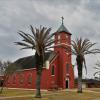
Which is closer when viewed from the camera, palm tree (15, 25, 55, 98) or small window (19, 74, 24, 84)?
palm tree (15, 25, 55, 98)

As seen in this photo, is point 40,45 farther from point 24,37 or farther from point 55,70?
point 55,70

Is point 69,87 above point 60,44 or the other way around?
the other way around

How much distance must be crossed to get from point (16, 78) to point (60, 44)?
775 inches

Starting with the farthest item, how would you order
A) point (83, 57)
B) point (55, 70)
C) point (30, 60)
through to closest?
point (30, 60) < point (55, 70) < point (83, 57)

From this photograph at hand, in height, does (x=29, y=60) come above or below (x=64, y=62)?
above

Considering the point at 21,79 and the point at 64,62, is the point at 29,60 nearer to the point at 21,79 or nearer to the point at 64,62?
the point at 21,79

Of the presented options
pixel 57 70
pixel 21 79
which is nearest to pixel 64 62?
pixel 57 70

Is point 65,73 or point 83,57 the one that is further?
point 65,73

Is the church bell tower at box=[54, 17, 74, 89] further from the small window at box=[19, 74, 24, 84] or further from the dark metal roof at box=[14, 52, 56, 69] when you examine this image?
the small window at box=[19, 74, 24, 84]

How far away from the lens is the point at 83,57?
1966 inches

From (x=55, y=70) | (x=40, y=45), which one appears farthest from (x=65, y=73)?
(x=40, y=45)

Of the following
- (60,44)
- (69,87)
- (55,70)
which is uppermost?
(60,44)

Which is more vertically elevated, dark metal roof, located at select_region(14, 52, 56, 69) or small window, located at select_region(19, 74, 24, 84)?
dark metal roof, located at select_region(14, 52, 56, 69)

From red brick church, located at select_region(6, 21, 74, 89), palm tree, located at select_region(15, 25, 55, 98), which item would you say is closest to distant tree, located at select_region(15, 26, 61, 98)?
palm tree, located at select_region(15, 25, 55, 98)
